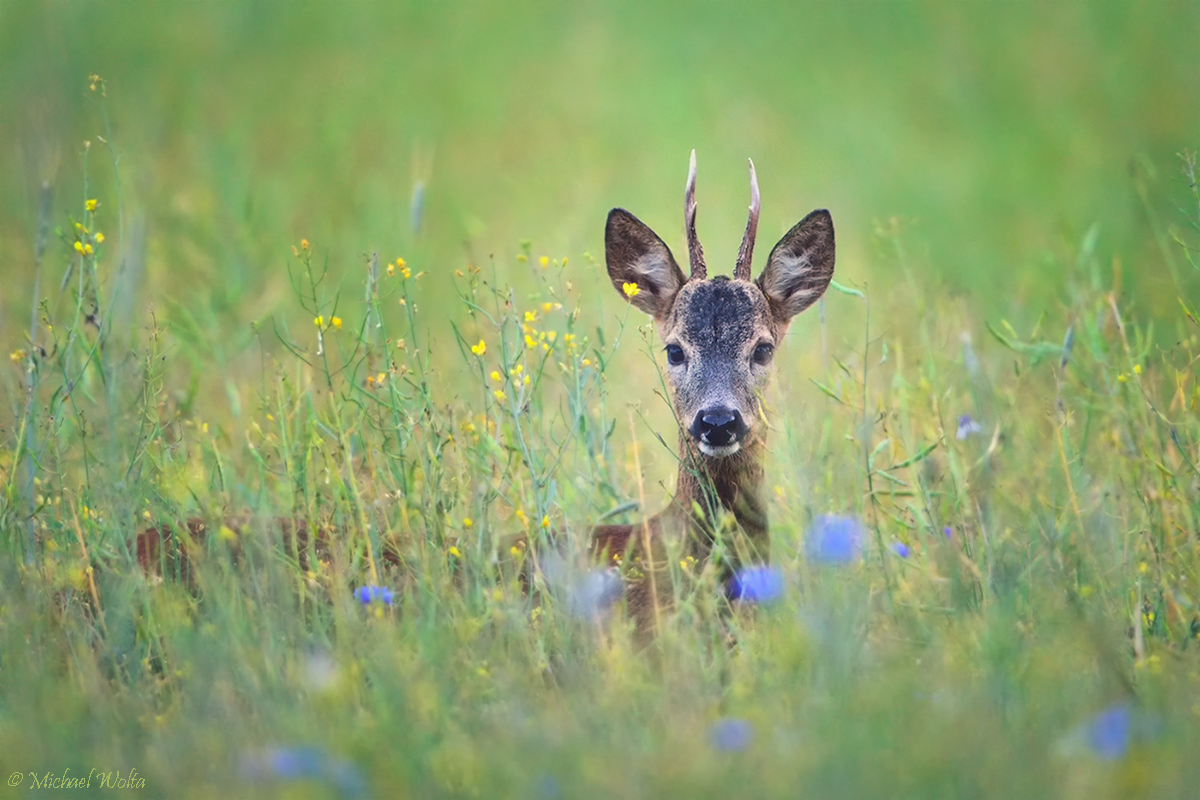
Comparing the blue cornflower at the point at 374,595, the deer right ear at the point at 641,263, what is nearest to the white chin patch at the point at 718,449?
the deer right ear at the point at 641,263

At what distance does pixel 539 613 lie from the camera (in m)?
4.25

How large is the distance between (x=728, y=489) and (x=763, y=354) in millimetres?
672

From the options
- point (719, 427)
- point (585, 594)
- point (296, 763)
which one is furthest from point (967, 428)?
point (296, 763)

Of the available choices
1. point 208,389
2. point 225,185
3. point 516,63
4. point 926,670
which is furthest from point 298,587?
point 516,63

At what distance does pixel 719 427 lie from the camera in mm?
4738

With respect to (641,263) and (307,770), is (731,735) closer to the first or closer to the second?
(307,770)

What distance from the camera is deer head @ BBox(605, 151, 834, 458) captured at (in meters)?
4.92

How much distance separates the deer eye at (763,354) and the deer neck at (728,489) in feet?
1.35

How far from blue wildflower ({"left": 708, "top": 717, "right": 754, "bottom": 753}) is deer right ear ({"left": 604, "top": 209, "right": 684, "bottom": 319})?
8.83ft

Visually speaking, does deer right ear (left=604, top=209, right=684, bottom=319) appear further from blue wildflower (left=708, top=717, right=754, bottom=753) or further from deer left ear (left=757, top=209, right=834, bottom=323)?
blue wildflower (left=708, top=717, right=754, bottom=753)

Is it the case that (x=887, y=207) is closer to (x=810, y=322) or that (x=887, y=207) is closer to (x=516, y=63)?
(x=810, y=322)

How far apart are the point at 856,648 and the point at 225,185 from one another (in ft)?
20.0

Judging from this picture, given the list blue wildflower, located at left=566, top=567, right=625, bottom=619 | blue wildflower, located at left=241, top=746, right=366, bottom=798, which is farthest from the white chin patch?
blue wildflower, located at left=241, top=746, right=366, bottom=798

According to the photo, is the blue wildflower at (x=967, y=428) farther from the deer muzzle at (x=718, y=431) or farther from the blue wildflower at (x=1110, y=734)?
the blue wildflower at (x=1110, y=734)
